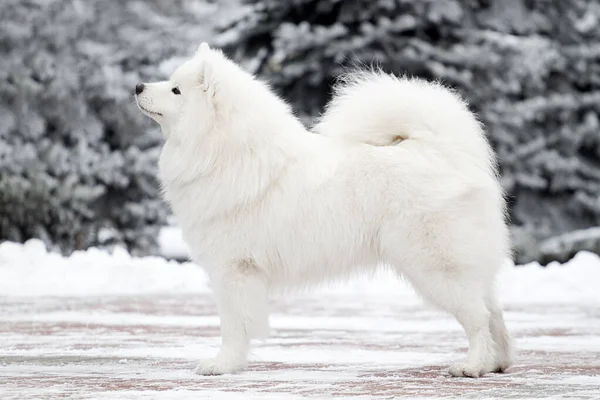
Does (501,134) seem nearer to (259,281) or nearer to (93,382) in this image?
(259,281)

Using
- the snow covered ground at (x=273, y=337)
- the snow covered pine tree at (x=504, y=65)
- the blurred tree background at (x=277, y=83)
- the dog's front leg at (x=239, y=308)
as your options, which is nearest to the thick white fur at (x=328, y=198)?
the dog's front leg at (x=239, y=308)

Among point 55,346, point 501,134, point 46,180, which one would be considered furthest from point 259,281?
point 501,134

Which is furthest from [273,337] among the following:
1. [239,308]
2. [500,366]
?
[500,366]

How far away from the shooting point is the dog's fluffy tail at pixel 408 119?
659 centimetres

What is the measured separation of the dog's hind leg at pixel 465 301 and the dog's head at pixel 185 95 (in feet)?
5.31

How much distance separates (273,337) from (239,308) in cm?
212

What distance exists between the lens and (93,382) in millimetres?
5738

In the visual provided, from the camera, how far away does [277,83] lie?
17.1 metres

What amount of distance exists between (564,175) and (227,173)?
11.9 m

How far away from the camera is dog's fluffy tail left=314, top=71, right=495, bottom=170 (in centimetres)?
659

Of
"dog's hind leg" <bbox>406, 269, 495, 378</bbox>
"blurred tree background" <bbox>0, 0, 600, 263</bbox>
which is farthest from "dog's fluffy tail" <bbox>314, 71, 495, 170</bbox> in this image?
"blurred tree background" <bbox>0, 0, 600, 263</bbox>

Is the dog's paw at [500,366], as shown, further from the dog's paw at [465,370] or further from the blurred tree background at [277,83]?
the blurred tree background at [277,83]

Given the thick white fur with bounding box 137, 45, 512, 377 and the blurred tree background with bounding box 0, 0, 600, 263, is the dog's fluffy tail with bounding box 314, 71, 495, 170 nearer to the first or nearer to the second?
the thick white fur with bounding box 137, 45, 512, 377

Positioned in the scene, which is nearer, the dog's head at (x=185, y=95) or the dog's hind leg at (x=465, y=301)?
the dog's hind leg at (x=465, y=301)
